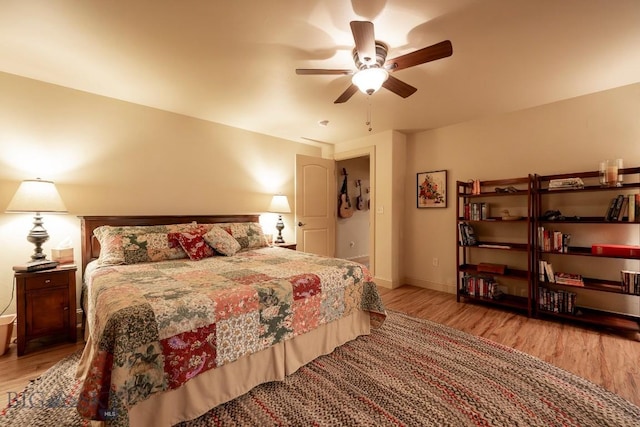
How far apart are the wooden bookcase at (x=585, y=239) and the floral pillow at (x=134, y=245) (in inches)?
148

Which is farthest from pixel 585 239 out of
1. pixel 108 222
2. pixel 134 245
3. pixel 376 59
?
pixel 108 222

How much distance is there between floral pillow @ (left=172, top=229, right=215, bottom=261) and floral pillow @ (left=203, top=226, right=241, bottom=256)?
2.2 inches

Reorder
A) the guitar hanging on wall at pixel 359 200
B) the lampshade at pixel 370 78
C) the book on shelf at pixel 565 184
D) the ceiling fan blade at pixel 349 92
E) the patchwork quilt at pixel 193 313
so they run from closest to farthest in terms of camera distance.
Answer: the patchwork quilt at pixel 193 313 < the lampshade at pixel 370 78 < the ceiling fan blade at pixel 349 92 < the book on shelf at pixel 565 184 < the guitar hanging on wall at pixel 359 200

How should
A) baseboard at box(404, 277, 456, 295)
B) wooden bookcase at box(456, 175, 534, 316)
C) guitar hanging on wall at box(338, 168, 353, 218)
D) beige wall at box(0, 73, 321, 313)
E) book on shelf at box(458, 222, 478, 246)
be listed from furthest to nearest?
1. guitar hanging on wall at box(338, 168, 353, 218)
2. baseboard at box(404, 277, 456, 295)
3. book on shelf at box(458, 222, 478, 246)
4. wooden bookcase at box(456, 175, 534, 316)
5. beige wall at box(0, 73, 321, 313)

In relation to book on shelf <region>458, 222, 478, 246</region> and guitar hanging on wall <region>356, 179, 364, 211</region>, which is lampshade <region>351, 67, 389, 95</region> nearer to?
book on shelf <region>458, 222, 478, 246</region>

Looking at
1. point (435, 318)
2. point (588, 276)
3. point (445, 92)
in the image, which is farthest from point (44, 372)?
point (588, 276)

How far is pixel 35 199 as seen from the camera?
2137mm

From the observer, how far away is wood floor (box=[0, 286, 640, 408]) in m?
1.79

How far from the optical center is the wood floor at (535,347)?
1.79m

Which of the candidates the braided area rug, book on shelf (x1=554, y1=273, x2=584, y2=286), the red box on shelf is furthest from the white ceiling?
the braided area rug

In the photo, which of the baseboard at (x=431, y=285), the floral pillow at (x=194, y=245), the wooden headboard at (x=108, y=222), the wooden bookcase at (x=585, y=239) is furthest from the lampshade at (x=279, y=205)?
the wooden bookcase at (x=585, y=239)

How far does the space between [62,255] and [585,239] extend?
513 cm

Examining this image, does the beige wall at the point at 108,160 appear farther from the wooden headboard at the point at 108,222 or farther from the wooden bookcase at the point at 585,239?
Result: the wooden bookcase at the point at 585,239

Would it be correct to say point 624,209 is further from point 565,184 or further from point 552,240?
point 552,240
